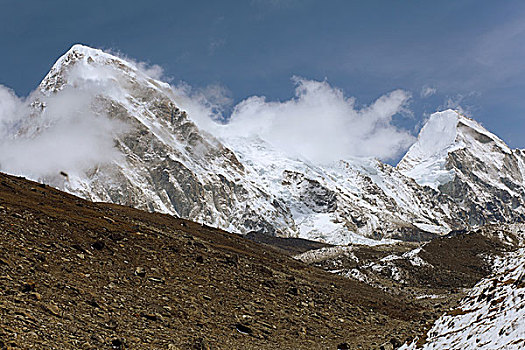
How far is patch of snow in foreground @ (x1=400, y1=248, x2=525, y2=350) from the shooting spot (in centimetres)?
1462

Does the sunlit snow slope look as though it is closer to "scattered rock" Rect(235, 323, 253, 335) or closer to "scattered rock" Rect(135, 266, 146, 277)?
"scattered rock" Rect(235, 323, 253, 335)

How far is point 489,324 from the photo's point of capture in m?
17.1

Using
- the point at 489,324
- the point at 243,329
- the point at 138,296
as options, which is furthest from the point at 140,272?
the point at 489,324

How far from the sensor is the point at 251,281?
31719mm

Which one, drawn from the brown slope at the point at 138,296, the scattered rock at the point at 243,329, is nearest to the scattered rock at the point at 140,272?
the brown slope at the point at 138,296

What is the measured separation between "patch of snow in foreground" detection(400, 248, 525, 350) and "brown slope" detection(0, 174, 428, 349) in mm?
7540

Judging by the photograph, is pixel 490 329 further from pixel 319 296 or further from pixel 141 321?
pixel 319 296

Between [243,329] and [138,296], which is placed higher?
[138,296]

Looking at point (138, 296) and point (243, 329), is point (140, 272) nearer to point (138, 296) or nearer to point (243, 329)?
point (138, 296)

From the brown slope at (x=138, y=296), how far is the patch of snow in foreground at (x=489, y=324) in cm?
754

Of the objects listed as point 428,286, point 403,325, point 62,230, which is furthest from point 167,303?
point 428,286

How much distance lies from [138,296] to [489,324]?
50.6 feet

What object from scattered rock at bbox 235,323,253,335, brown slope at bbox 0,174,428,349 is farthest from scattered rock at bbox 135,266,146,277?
scattered rock at bbox 235,323,253,335

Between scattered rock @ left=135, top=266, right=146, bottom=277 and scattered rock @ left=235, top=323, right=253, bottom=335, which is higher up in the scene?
scattered rock @ left=135, top=266, right=146, bottom=277
